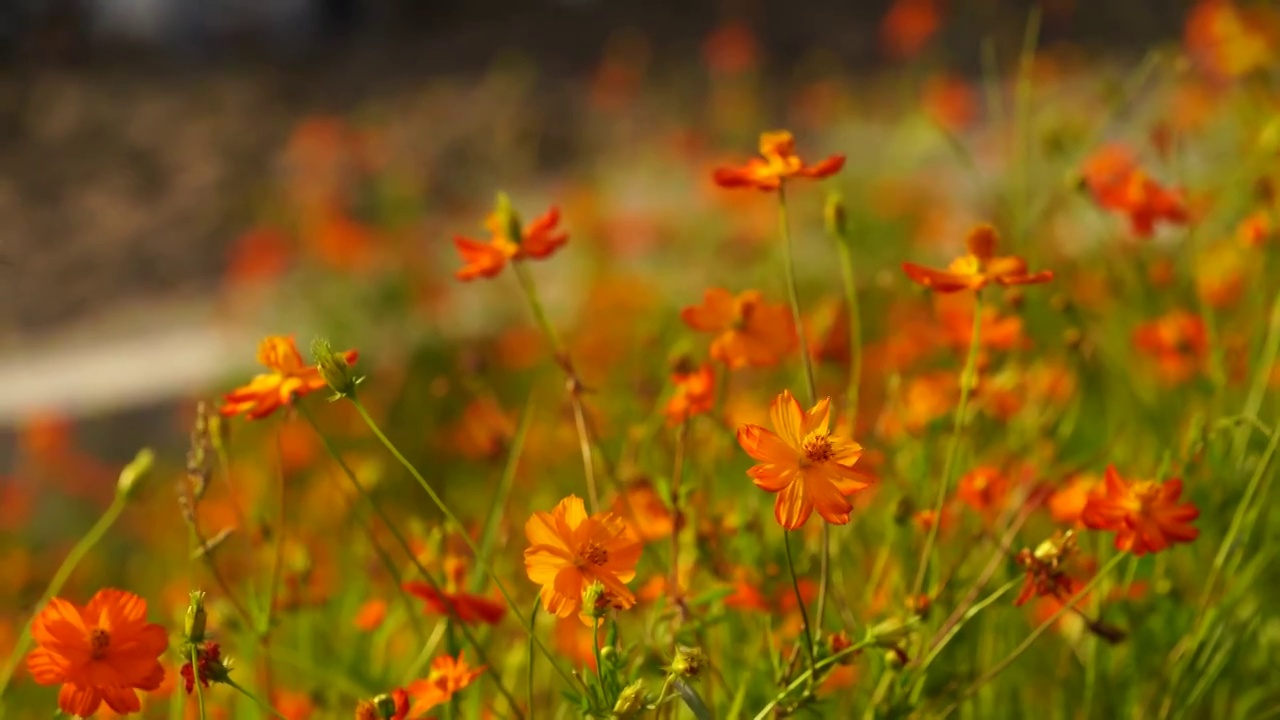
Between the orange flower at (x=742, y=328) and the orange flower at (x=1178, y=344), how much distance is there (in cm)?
57

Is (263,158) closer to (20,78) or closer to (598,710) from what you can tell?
(20,78)

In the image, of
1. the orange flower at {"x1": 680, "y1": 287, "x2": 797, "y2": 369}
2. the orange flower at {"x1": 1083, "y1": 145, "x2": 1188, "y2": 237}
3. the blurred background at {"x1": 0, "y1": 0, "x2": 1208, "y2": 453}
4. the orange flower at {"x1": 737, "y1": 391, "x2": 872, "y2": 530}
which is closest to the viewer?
the orange flower at {"x1": 737, "y1": 391, "x2": 872, "y2": 530}

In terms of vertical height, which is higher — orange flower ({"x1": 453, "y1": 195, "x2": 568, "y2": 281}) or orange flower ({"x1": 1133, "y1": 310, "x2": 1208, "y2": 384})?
orange flower ({"x1": 453, "y1": 195, "x2": 568, "y2": 281})

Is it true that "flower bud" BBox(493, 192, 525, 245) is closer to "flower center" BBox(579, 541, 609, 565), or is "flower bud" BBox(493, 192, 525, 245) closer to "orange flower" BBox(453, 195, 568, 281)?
"orange flower" BBox(453, 195, 568, 281)

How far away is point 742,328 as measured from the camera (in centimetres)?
96

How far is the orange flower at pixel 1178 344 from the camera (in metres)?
1.34

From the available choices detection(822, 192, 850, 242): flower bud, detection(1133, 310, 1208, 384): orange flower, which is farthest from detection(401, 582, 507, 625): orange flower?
detection(1133, 310, 1208, 384): orange flower

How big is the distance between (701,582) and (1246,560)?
1.70 ft

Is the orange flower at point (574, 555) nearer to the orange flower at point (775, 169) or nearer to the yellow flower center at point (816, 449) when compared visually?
the yellow flower center at point (816, 449)

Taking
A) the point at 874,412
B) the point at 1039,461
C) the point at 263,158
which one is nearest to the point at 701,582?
the point at 1039,461

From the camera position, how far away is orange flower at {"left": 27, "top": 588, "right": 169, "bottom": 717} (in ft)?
2.32

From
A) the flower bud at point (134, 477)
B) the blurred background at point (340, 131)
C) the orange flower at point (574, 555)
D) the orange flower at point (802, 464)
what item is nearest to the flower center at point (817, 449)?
the orange flower at point (802, 464)

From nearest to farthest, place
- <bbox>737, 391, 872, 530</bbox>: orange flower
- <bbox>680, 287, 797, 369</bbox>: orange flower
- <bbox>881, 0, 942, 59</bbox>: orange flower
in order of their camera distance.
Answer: <bbox>737, 391, 872, 530</bbox>: orange flower < <bbox>680, 287, 797, 369</bbox>: orange flower < <bbox>881, 0, 942, 59</bbox>: orange flower

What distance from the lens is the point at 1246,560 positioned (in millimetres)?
1200
